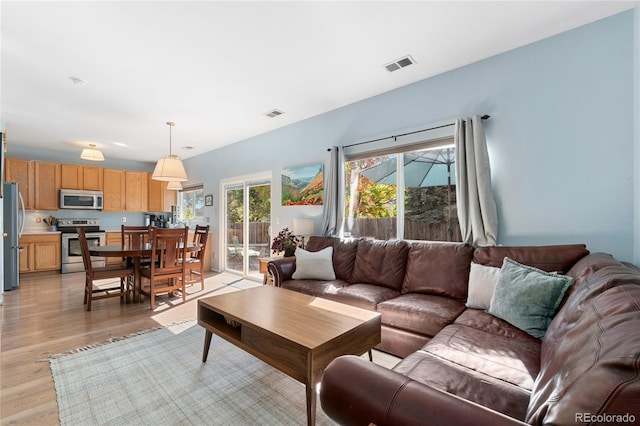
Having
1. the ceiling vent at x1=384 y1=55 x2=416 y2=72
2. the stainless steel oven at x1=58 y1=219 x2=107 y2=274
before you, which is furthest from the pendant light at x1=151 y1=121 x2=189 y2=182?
the stainless steel oven at x1=58 y1=219 x2=107 y2=274

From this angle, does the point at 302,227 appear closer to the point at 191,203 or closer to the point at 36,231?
the point at 191,203

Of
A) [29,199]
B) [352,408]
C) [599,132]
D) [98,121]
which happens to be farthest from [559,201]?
[29,199]

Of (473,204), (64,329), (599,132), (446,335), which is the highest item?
(599,132)

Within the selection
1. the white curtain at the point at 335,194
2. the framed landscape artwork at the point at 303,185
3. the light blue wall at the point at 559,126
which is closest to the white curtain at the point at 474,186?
the light blue wall at the point at 559,126

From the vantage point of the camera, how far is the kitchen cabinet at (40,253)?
5.38 meters

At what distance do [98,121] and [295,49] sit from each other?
373cm

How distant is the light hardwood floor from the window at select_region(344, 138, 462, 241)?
255 centimetres

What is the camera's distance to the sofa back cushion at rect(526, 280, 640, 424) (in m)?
0.56

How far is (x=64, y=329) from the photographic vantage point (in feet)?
9.62

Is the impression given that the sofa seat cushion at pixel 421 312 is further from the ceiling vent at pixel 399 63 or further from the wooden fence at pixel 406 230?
the ceiling vent at pixel 399 63

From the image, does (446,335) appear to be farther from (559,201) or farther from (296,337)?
(559,201)

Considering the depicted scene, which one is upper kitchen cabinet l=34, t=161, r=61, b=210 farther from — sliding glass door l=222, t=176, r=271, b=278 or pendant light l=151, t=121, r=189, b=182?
pendant light l=151, t=121, r=189, b=182

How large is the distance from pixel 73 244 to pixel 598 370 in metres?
7.79

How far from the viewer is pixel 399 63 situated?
2768 mm
